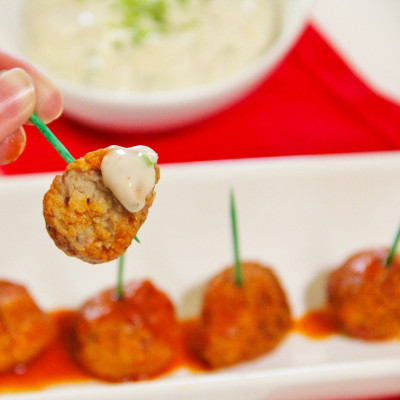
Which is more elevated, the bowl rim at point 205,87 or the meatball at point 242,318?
the bowl rim at point 205,87

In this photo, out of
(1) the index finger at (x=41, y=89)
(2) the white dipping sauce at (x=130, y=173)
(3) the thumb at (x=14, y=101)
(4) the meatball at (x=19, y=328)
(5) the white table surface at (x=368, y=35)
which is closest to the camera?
(2) the white dipping sauce at (x=130, y=173)

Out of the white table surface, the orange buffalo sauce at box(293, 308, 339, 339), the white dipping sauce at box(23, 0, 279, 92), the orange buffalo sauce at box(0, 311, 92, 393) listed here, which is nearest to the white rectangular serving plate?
the orange buffalo sauce at box(293, 308, 339, 339)

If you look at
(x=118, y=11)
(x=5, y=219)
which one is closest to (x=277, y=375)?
(x=5, y=219)

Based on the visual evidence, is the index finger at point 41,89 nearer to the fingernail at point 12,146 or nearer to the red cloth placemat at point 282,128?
the fingernail at point 12,146

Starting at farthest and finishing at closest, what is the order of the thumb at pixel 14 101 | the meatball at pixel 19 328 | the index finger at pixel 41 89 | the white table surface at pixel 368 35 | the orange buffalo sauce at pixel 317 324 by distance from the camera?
the white table surface at pixel 368 35 → the orange buffalo sauce at pixel 317 324 → the meatball at pixel 19 328 → the index finger at pixel 41 89 → the thumb at pixel 14 101

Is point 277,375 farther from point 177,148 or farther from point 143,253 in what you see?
point 177,148

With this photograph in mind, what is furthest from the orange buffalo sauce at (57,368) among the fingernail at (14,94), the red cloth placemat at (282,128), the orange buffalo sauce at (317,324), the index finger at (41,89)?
the fingernail at (14,94)
